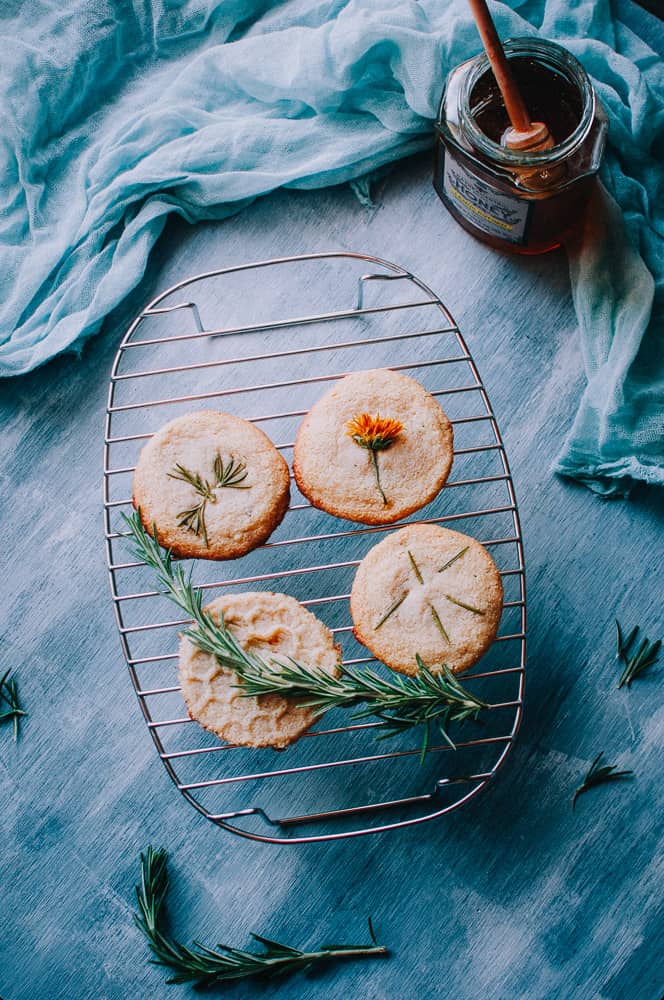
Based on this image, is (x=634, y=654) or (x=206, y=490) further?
(x=634, y=654)

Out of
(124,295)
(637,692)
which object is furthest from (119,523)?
(637,692)

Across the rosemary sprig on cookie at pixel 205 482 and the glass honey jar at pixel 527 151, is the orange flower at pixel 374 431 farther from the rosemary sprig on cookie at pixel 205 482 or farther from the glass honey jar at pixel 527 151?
the glass honey jar at pixel 527 151

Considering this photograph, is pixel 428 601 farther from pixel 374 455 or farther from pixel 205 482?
pixel 205 482

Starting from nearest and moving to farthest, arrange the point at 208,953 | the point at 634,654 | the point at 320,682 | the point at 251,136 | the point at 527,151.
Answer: the point at 320,682 → the point at 527,151 → the point at 208,953 → the point at 634,654 → the point at 251,136

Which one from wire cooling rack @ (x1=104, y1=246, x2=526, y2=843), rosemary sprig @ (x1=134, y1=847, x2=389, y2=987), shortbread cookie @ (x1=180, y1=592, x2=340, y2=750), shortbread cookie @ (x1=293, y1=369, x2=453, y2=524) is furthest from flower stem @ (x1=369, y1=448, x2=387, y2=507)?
rosemary sprig @ (x1=134, y1=847, x2=389, y2=987)

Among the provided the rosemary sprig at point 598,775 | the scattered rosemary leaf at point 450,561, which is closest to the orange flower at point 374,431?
the scattered rosemary leaf at point 450,561

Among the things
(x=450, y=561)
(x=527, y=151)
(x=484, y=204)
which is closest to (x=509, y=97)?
(x=527, y=151)
